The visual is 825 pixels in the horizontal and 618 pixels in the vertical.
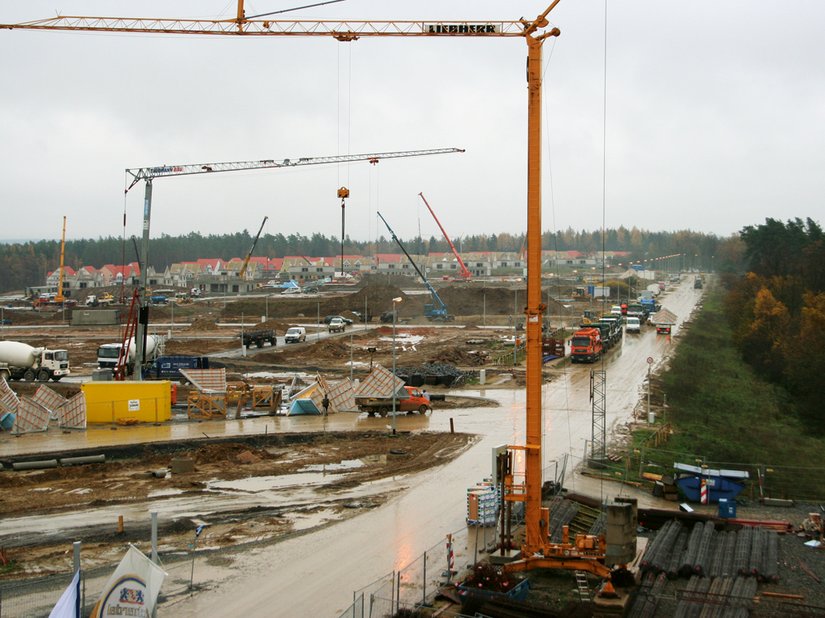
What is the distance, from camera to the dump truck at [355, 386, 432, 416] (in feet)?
122

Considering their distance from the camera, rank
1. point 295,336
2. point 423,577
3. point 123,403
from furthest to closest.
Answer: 1. point 295,336
2. point 123,403
3. point 423,577

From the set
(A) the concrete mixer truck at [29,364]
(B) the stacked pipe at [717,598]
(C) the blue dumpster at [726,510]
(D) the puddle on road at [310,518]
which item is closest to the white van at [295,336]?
(A) the concrete mixer truck at [29,364]

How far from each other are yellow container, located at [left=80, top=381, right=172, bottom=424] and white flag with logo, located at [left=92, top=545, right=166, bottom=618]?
24871 millimetres

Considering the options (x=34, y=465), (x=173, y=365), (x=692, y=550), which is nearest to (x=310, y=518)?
(x=692, y=550)

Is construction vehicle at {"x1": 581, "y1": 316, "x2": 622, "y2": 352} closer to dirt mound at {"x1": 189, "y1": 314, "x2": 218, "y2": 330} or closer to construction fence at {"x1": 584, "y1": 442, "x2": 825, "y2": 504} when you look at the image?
construction fence at {"x1": 584, "y1": 442, "x2": 825, "y2": 504}

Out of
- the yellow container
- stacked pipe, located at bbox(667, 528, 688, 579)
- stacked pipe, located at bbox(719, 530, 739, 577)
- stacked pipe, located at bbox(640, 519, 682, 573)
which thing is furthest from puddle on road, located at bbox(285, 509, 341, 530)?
the yellow container

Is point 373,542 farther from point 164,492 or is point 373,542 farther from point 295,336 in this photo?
point 295,336

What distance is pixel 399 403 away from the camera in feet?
124

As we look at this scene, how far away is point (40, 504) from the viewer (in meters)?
24.0

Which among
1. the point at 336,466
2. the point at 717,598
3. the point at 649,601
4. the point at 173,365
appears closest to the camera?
the point at 717,598

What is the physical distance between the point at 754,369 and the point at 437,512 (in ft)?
127

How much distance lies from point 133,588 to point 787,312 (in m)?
54.1

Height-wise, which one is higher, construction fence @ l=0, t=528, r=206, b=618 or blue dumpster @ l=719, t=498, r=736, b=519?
blue dumpster @ l=719, t=498, r=736, b=519

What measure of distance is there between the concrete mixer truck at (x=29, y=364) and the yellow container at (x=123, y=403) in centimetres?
1547
